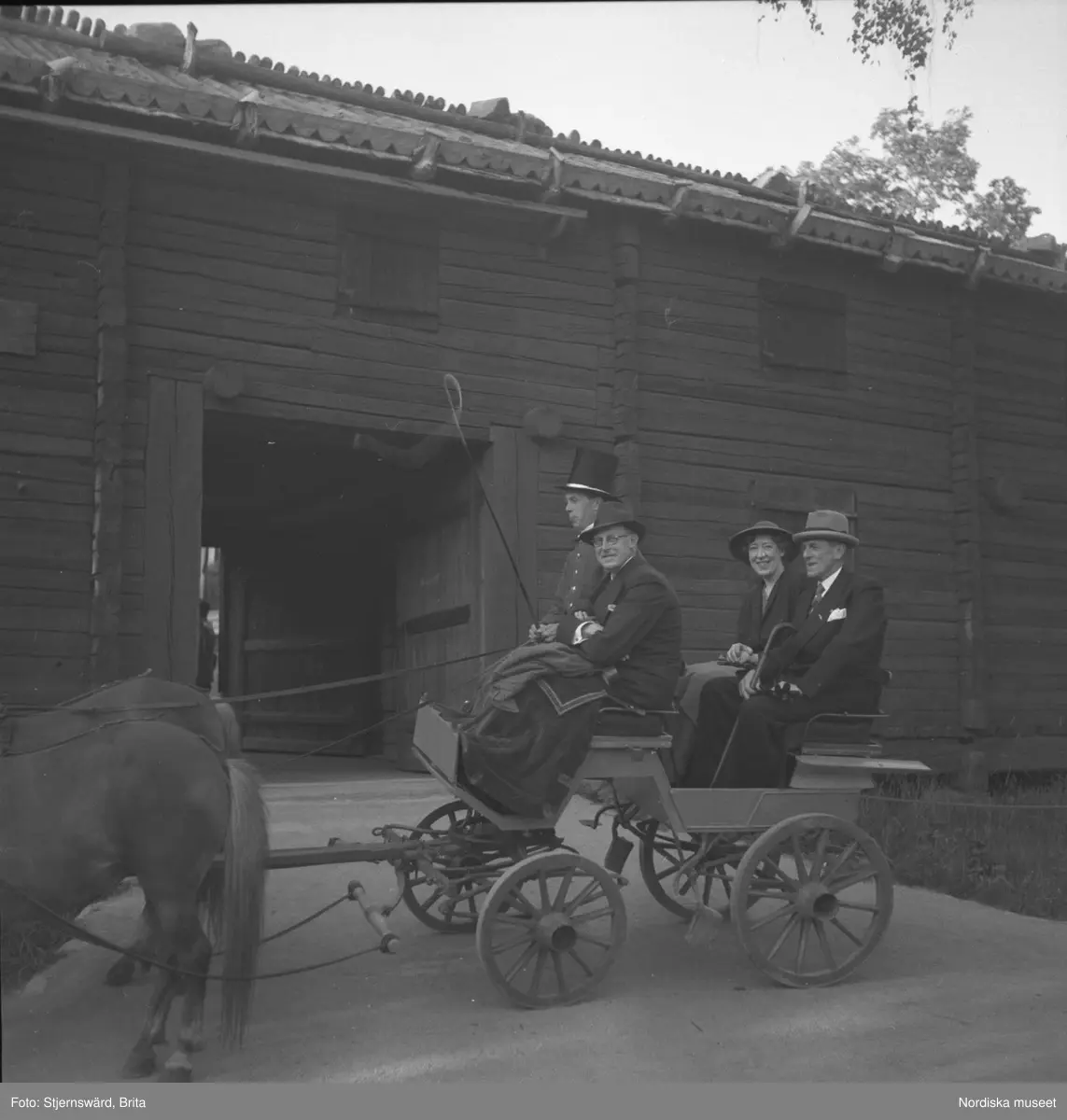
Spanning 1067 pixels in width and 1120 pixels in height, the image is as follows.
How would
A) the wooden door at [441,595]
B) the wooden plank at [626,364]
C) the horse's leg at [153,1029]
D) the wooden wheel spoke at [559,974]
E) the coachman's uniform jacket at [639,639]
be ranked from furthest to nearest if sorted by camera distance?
the wooden door at [441,595] → the wooden plank at [626,364] → the coachman's uniform jacket at [639,639] → the wooden wheel spoke at [559,974] → the horse's leg at [153,1029]

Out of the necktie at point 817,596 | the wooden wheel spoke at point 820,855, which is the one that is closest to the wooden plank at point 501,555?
the necktie at point 817,596

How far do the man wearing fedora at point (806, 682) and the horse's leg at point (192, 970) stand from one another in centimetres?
230

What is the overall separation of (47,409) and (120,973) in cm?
381

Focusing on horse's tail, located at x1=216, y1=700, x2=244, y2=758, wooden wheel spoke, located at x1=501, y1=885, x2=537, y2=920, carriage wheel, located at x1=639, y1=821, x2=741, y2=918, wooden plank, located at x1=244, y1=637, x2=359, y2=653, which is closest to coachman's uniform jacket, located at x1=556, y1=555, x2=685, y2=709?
carriage wheel, located at x1=639, y1=821, x2=741, y2=918

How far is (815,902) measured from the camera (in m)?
4.71

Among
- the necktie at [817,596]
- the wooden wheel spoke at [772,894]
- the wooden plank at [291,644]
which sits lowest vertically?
the wooden wheel spoke at [772,894]

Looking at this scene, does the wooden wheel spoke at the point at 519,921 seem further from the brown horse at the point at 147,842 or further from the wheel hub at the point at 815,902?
the wheel hub at the point at 815,902

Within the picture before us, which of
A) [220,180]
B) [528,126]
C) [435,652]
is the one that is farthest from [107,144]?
[435,652]

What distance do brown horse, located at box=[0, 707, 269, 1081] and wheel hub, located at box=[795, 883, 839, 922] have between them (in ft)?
7.19

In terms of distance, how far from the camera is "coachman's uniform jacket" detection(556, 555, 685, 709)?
4.77 m

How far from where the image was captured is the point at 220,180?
25.0 feet

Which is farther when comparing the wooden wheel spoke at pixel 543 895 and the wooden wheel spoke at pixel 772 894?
the wooden wheel spoke at pixel 772 894

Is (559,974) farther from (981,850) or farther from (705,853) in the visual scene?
(981,850)

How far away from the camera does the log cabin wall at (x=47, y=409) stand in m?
6.84
